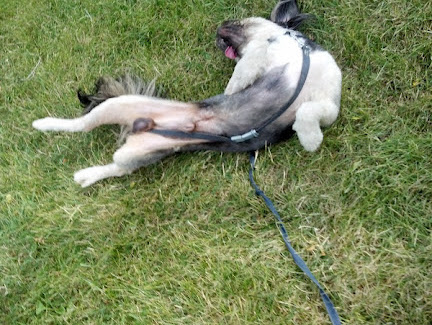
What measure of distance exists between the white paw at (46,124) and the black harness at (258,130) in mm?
841

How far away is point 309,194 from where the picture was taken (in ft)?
10.6

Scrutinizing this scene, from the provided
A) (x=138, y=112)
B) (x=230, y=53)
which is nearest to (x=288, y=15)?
(x=230, y=53)

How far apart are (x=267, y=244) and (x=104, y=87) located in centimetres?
183

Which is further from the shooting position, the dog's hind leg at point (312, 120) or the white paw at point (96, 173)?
the white paw at point (96, 173)

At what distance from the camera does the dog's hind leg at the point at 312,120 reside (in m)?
2.99

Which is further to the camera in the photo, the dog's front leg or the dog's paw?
the dog's paw

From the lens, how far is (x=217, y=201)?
3.36m

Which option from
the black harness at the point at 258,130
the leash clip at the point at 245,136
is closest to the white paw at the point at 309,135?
the black harness at the point at 258,130

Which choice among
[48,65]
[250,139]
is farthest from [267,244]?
[48,65]

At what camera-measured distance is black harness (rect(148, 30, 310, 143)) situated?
122 inches

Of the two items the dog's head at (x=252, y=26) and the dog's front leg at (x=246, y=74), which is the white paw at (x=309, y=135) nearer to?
the dog's front leg at (x=246, y=74)


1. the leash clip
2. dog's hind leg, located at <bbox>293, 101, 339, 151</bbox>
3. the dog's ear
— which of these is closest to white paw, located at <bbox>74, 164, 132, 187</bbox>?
the leash clip

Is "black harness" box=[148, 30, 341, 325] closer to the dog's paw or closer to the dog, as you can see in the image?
the dog

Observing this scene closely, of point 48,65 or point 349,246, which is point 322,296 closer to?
point 349,246
